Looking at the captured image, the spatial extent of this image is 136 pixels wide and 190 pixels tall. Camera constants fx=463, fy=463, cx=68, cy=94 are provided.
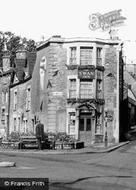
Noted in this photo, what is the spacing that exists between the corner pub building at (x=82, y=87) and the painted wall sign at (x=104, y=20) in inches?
123

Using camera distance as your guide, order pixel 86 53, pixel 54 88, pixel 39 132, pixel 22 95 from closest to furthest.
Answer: pixel 39 132
pixel 86 53
pixel 54 88
pixel 22 95

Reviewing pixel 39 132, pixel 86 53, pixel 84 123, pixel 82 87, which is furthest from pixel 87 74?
pixel 39 132

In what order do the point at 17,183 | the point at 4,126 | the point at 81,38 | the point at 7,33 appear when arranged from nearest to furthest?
the point at 17,183, the point at 81,38, the point at 4,126, the point at 7,33

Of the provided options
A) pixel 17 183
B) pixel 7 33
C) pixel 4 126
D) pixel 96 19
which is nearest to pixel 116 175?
pixel 17 183

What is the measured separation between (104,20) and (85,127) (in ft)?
36.9

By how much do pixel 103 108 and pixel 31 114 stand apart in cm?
864

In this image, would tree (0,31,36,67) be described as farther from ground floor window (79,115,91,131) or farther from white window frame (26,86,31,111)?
ground floor window (79,115,91,131)

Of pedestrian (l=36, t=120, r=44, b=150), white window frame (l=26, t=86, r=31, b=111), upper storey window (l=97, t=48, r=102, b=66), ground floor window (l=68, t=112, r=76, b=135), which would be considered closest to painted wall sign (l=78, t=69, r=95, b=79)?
upper storey window (l=97, t=48, r=102, b=66)

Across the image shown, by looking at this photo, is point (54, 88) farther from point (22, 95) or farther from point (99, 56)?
point (22, 95)

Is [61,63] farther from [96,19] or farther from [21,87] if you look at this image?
[21,87]

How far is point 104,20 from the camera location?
4578 cm

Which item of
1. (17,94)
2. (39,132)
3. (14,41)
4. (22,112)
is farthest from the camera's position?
(14,41)

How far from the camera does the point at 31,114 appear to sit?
155 ft

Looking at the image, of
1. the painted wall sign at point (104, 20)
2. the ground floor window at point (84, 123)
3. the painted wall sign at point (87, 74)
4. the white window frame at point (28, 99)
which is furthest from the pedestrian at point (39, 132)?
the white window frame at point (28, 99)
